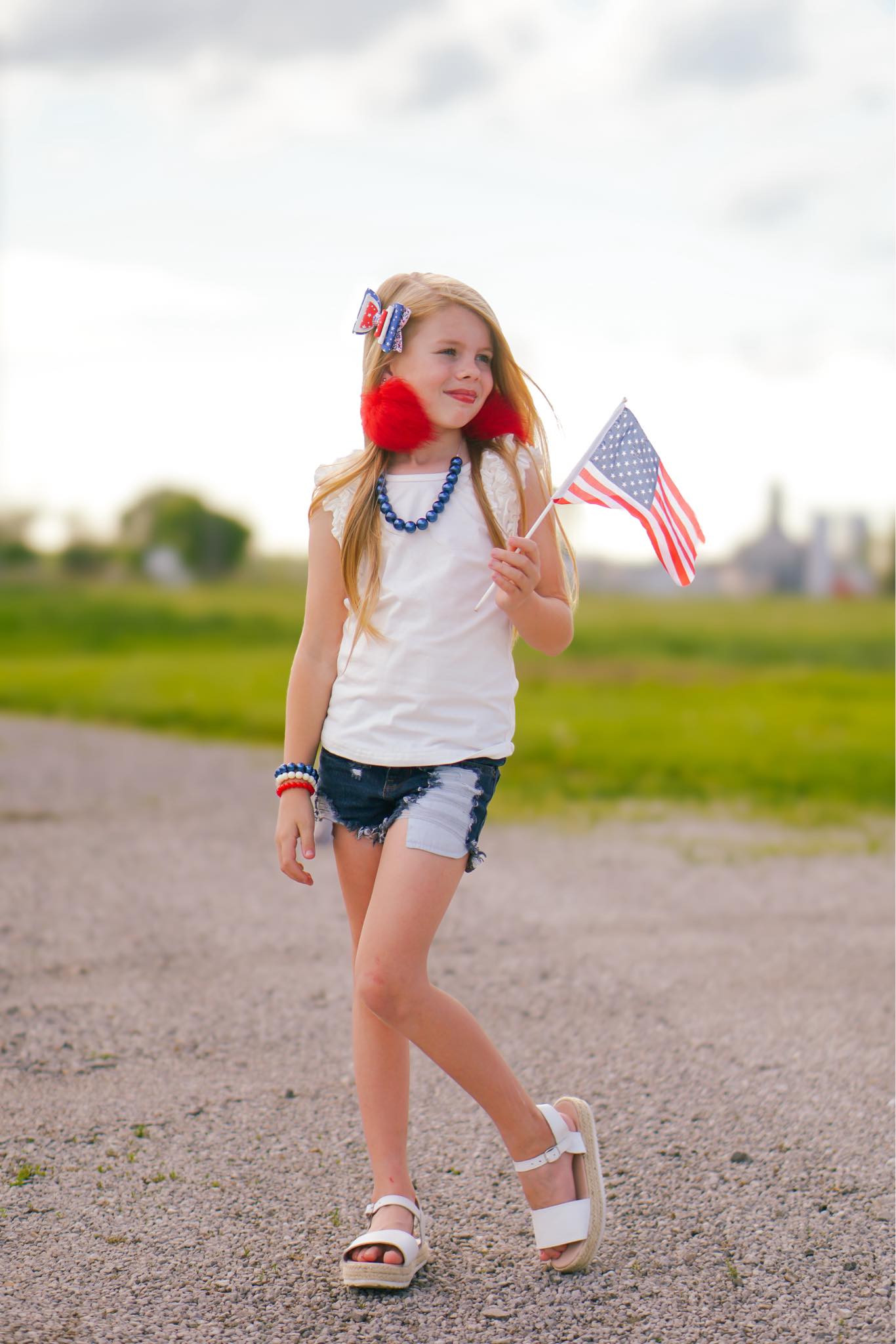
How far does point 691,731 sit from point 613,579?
673 inches

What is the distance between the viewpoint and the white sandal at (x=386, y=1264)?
2.47 m

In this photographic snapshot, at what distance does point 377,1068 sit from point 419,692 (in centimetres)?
79

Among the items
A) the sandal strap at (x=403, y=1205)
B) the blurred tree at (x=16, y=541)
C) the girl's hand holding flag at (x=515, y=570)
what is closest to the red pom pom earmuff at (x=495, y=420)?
the girl's hand holding flag at (x=515, y=570)

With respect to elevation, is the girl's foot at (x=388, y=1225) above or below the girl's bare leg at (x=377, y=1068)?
below

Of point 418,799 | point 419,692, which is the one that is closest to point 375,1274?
point 418,799

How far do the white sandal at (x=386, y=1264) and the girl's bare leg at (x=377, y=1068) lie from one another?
2.4 inches

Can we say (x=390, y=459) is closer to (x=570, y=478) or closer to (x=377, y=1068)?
(x=570, y=478)

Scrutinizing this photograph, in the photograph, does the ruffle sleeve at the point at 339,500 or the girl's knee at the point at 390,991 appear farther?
the ruffle sleeve at the point at 339,500

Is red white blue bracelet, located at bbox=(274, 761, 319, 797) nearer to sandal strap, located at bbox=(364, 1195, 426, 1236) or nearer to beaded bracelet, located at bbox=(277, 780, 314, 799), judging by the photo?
beaded bracelet, located at bbox=(277, 780, 314, 799)

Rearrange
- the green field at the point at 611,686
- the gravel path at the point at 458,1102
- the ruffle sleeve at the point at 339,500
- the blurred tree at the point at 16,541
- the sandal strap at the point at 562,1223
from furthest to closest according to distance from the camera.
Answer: the blurred tree at the point at 16,541, the green field at the point at 611,686, the ruffle sleeve at the point at 339,500, the sandal strap at the point at 562,1223, the gravel path at the point at 458,1102

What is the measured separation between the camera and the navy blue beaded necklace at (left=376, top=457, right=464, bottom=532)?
8.56 feet

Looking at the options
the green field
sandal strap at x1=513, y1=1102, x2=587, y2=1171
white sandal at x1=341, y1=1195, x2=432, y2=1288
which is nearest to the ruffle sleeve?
sandal strap at x1=513, y1=1102, x2=587, y2=1171

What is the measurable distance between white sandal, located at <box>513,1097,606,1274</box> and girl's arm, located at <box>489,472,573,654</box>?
975 millimetres

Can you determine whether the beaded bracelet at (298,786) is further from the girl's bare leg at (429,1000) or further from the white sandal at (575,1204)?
the white sandal at (575,1204)
